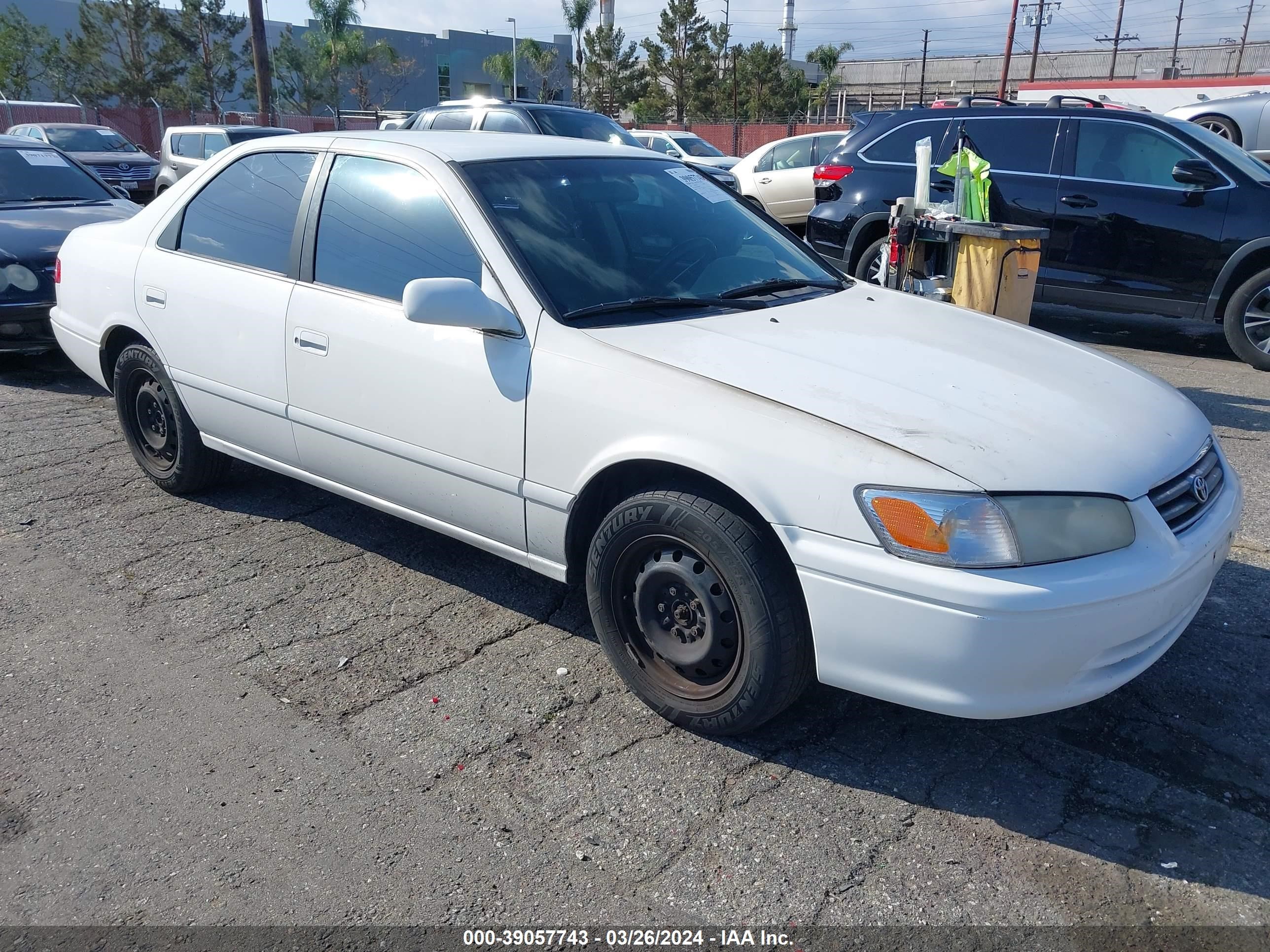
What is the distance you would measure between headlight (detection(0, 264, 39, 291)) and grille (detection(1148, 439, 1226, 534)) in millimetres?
7055

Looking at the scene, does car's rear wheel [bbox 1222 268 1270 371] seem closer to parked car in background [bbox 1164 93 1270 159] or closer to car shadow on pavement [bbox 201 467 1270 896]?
car shadow on pavement [bbox 201 467 1270 896]

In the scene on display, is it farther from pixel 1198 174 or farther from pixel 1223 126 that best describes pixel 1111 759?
pixel 1223 126

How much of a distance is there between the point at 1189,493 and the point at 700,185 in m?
2.19

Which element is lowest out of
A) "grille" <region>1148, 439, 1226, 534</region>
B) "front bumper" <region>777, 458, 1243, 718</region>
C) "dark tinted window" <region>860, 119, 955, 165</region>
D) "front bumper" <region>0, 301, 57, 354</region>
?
"front bumper" <region>0, 301, 57, 354</region>

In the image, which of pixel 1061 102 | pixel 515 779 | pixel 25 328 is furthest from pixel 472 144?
pixel 1061 102

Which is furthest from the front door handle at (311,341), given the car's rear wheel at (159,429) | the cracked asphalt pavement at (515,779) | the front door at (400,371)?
the car's rear wheel at (159,429)

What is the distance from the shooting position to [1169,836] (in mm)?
A: 2533

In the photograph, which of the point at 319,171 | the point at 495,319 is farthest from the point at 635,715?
the point at 319,171

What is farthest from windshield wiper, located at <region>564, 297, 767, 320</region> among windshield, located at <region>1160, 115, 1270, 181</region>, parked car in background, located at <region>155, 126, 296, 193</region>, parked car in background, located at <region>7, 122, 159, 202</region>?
parked car in background, located at <region>7, 122, 159, 202</region>

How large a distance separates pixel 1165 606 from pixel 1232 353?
20.9 feet

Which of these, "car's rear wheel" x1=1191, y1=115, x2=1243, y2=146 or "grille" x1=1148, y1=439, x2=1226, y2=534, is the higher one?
"car's rear wheel" x1=1191, y1=115, x2=1243, y2=146

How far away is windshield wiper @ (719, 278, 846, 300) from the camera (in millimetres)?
3537

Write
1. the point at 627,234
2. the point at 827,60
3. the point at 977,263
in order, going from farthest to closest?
the point at 827,60 → the point at 977,263 → the point at 627,234

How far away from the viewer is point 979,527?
7.94ft
